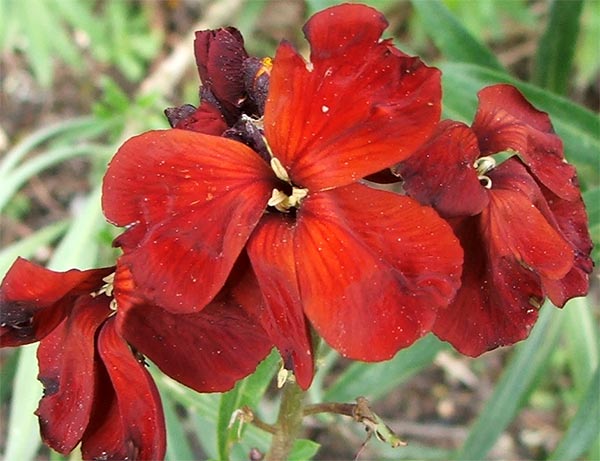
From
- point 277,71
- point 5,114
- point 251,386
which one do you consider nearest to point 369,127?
point 277,71

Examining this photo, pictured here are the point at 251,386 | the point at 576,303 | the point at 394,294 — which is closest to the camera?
the point at 394,294

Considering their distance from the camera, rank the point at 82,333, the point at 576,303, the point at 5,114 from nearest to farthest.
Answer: the point at 82,333, the point at 576,303, the point at 5,114

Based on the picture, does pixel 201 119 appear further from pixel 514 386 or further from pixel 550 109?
pixel 514 386

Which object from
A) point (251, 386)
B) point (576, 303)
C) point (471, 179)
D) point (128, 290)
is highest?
point (128, 290)

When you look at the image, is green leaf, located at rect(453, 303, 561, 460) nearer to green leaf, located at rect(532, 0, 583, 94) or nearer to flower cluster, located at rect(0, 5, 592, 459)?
green leaf, located at rect(532, 0, 583, 94)

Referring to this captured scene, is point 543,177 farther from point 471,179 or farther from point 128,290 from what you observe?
point 128,290
